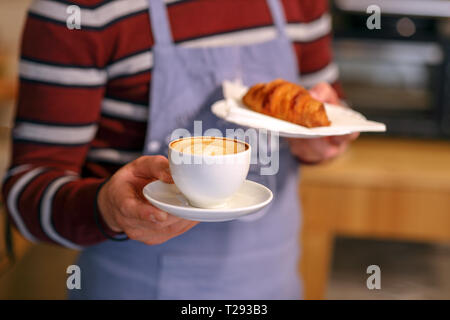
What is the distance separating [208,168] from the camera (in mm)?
342

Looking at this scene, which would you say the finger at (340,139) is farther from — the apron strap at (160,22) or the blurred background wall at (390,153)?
the blurred background wall at (390,153)

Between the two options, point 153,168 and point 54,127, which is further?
point 54,127

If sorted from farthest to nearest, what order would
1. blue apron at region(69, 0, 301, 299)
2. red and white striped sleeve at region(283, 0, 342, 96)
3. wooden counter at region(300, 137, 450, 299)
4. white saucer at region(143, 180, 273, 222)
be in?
wooden counter at region(300, 137, 450, 299), red and white striped sleeve at region(283, 0, 342, 96), blue apron at region(69, 0, 301, 299), white saucer at region(143, 180, 273, 222)

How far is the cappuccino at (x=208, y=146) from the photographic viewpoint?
35 cm

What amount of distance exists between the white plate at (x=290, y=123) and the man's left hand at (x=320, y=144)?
1.7 inches

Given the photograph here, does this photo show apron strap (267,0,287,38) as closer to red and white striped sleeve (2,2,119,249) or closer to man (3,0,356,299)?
man (3,0,356,299)

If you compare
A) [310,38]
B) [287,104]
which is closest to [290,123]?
[287,104]

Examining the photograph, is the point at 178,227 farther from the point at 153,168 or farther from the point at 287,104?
the point at 287,104

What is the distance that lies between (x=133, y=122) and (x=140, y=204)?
0.21m

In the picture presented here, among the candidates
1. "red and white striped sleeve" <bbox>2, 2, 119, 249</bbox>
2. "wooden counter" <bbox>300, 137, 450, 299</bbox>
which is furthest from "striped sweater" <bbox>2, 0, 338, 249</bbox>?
"wooden counter" <bbox>300, 137, 450, 299</bbox>

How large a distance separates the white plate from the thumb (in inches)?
4.4

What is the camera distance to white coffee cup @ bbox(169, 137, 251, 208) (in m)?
0.34

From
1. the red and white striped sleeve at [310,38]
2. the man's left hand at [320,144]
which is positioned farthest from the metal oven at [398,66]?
the man's left hand at [320,144]

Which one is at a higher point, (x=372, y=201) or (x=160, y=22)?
(x=160, y=22)
